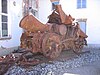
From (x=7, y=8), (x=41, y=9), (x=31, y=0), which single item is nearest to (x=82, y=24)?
(x=41, y=9)

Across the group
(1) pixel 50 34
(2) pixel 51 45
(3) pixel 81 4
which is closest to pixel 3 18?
(1) pixel 50 34

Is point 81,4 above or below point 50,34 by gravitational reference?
above

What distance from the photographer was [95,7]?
1551 centimetres

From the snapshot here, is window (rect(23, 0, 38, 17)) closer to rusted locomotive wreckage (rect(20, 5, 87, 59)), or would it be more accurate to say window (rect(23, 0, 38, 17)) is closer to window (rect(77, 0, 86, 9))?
window (rect(77, 0, 86, 9))

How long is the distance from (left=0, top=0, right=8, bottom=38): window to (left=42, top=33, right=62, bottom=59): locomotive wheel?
3.41 meters

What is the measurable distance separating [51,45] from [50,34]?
43 cm

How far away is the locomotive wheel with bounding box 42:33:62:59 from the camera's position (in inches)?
288

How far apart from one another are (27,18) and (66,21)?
2.05 m

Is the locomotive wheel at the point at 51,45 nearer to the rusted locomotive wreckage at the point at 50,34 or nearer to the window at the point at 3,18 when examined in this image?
the rusted locomotive wreckage at the point at 50,34

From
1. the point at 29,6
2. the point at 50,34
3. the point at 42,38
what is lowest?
the point at 42,38

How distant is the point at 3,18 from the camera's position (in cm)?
1023

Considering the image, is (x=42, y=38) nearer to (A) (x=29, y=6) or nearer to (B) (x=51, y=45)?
(B) (x=51, y=45)

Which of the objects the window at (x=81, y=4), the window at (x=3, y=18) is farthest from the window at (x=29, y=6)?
the window at (x=81, y=4)

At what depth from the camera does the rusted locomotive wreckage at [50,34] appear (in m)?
7.11
